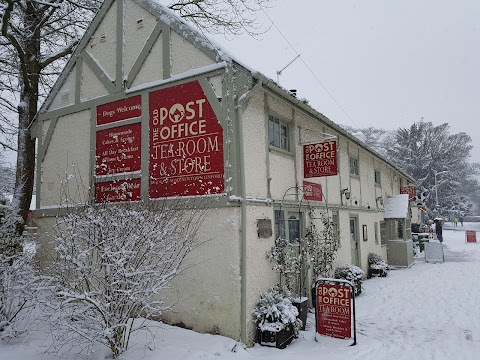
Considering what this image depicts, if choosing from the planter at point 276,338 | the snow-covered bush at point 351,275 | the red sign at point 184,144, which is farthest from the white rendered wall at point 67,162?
the snow-covered bush at point 351,275

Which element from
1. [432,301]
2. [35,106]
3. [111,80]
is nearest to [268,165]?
[111,80]

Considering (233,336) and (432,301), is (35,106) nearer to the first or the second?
(233,336)

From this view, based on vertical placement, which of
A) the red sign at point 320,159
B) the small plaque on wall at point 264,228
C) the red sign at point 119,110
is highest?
the red sign at point 119,110

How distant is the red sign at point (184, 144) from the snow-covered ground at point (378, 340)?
9.14ft

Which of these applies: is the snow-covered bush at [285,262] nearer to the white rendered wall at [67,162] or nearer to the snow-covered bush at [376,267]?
the white rendered wall at [67,162]

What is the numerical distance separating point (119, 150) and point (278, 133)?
3759 mm

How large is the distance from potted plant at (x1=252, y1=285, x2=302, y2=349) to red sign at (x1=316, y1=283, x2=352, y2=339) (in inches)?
19.8

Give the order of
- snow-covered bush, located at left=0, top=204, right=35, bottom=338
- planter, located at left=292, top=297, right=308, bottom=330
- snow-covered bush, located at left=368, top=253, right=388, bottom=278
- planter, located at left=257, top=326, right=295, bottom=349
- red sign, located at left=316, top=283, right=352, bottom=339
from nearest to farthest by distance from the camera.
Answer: snow-covered bush, located at left=0, top=204, right=35, bottom=338 < planter, located at left=257, top=326, right=295, bottom=349 < red sign, located at left=316, top=283, right=352, bottom=339 < planter, located at left=292, top=297, right=308, bottom=330 < snow-covered bush, located at left=368, top=253, right=388, bottom=278

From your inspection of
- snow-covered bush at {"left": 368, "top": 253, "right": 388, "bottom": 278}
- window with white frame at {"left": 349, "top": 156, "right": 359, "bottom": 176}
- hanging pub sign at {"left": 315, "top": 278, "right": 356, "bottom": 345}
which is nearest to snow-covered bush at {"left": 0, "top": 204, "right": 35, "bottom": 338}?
hanging pub sign at {"left": 315, "top": 278, "right": 356, "bottom": 345}

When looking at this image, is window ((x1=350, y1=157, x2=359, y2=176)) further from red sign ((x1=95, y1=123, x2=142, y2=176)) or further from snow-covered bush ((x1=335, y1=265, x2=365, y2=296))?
red sign ((x1=95, y1=123, x2=142, y2=176))

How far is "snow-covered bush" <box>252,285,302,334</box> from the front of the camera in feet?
22.2

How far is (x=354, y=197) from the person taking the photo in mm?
13742

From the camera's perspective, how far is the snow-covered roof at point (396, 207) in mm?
17500

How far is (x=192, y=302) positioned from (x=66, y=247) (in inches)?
114
